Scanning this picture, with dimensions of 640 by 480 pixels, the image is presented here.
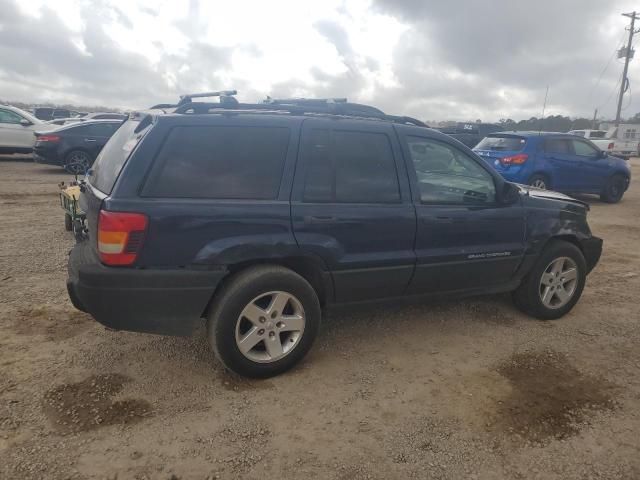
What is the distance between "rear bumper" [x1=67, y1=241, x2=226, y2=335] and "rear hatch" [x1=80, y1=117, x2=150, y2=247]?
0.82 feet

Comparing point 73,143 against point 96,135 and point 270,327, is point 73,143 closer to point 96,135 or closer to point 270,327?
point 96,135

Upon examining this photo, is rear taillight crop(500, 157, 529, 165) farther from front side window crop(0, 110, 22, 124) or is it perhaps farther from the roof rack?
front side window crop(0, 110, 22, 124)

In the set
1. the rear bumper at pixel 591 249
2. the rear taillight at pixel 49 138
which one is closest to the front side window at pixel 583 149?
the rear bumper at pixel 591 249

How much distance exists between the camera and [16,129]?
1345 cm

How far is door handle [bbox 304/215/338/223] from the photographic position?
2955 millimetres

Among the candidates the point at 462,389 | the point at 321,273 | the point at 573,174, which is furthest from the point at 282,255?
the point at 573,174

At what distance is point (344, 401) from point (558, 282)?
2416 mm

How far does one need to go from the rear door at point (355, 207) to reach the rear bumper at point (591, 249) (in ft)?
6.48

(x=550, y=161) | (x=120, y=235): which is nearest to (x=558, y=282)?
(x=120, y=235)

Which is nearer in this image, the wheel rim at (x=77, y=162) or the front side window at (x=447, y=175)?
the front side window at (x=447, y=175)

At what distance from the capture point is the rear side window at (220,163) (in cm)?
271

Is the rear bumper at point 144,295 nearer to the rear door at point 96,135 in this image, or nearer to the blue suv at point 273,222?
the blue suv at point 273,222

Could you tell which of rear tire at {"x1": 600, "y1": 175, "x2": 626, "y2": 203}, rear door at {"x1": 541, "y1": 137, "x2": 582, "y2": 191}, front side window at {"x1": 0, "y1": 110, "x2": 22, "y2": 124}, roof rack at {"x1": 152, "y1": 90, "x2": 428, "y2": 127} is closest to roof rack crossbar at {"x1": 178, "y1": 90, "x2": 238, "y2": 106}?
roof rack at {"x1": 152, "y1": 90, "x2": 428, "y2": 127}

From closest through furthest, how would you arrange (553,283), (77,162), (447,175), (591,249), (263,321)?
1. (263,321)
2. (447,175)
3. (553,283)
4. (591,249)
5. (77,162)
